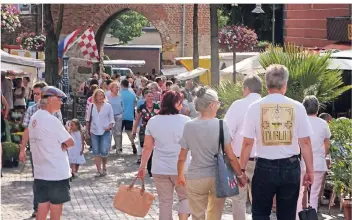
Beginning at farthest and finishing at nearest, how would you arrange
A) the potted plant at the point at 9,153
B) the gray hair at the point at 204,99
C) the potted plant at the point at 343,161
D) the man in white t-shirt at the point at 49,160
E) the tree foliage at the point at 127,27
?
1. the tree foliage at the point at 127,27
2. the potted plant at the point at 9,153
3. the potted plant at the point at 343,161
4. the man in white t-shirt at the point at 49,160
5. the gray hair at the point at 204,99

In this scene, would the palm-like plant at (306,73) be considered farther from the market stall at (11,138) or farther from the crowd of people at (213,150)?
the market stall at (11,138)

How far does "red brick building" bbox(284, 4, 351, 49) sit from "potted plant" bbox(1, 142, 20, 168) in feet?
42.7

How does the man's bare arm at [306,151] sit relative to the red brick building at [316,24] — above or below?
below

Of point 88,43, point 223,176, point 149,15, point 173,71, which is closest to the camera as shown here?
point 223,176

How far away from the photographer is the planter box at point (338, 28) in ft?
91.0

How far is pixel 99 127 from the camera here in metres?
16.6

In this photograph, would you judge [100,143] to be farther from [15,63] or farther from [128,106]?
[15,63]

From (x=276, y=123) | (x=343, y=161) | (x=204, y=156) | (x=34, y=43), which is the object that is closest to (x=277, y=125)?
(x=276, y=123)

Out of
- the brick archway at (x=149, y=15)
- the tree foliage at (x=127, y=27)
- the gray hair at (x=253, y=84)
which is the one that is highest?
the tree foliage at (x=127, y=27)

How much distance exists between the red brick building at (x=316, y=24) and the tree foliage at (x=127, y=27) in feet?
144

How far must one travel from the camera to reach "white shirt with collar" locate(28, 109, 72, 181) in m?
9.84

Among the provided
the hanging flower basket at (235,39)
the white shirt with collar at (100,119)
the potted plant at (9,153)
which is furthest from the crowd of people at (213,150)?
the hanging flower basket at (235,39)

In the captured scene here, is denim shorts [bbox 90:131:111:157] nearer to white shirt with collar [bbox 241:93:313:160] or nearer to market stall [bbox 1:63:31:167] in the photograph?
market stall [bbox 1:63:31:167]

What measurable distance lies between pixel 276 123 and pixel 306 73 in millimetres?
5871
